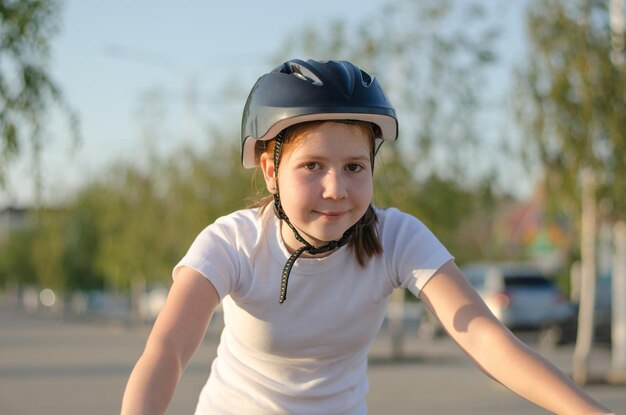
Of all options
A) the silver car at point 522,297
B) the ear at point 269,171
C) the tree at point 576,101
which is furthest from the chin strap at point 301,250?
the silver car at point 522,297

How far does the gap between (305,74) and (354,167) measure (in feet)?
0.86

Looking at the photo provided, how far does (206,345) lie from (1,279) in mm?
75927

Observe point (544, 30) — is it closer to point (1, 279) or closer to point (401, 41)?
point (401, 41)

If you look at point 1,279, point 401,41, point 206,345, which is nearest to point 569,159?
point 401,41

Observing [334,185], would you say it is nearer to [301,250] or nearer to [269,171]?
[301,250]

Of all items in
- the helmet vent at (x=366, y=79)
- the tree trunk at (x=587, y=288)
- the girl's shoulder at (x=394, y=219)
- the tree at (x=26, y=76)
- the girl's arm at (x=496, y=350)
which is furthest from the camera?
the tree trunk at (x=587, y=288)

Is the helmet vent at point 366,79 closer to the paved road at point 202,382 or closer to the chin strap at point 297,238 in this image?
the chin strap at point 297,238

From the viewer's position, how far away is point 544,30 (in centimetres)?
1345

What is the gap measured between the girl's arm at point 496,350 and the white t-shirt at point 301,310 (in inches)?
2.6

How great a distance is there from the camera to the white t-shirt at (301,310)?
2.69 meters

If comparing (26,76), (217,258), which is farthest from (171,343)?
(26,76)

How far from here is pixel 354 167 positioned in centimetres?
261

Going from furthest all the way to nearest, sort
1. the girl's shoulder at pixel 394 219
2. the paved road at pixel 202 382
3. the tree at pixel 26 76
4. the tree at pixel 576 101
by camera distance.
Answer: the tree at pixel 576 101
the paved road at pixel 202 382
the tree at pixel 26 76
the girl's shoulder at pixel 394 219

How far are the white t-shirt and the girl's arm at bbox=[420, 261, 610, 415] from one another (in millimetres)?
66
